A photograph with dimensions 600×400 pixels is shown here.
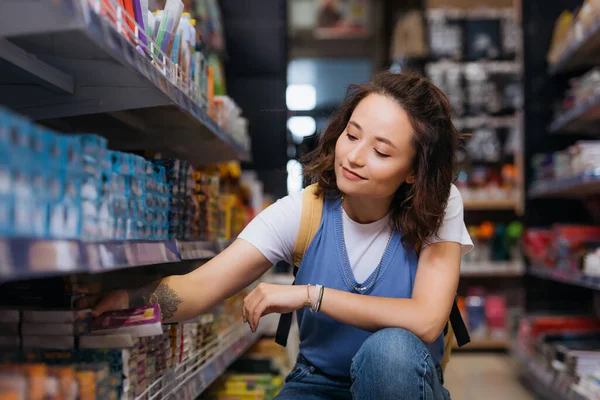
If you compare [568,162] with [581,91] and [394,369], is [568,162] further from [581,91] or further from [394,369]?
[394,369]

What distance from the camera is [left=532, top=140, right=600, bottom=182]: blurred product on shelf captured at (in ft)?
10.7

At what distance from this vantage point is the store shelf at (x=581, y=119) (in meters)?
3.25

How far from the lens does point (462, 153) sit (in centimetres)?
534

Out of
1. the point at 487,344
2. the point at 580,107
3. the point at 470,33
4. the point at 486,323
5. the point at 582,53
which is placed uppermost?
the point at 470,33

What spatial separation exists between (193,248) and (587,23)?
2.49 metres

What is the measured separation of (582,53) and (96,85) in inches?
120

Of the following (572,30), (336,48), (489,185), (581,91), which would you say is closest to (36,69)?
(581,91)

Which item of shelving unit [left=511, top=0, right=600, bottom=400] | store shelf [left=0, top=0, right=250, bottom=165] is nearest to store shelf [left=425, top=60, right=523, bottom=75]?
shelving unit [left=511, top=0, right=600, bottom=400]

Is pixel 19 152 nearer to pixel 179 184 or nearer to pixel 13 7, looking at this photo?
pixel 13 7

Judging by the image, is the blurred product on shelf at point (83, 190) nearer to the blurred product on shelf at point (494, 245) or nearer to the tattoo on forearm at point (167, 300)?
the tattoo on forearm at point (167, 300)

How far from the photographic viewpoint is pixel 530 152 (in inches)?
172

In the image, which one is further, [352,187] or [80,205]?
[352,187]

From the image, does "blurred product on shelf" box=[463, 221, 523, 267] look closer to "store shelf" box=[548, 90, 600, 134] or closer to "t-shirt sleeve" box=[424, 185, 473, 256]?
"store shelf" box=[548, 90, 600, 134]

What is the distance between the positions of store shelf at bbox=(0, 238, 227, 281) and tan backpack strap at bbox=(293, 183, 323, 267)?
1.28ft
